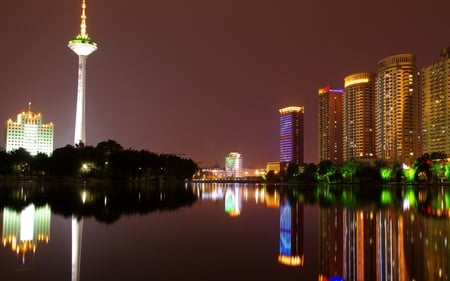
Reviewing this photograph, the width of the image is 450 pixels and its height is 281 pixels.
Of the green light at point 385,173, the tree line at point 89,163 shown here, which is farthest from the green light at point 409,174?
the tree line at point 89,163

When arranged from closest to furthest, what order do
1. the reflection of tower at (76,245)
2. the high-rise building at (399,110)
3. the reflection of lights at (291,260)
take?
the reflection of tower at (76,245) < the reflection of lights at (291,260) < the high-rise building at (399,110)

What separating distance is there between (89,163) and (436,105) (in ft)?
335

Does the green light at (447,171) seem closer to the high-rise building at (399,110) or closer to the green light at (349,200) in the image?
the high-rise building at (399,110)

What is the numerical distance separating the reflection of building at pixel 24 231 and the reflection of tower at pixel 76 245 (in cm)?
92

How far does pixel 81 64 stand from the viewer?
13888 cm

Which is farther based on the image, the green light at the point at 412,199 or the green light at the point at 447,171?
the green light at the point at 447,171

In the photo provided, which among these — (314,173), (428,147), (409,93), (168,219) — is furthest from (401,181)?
(168,219)

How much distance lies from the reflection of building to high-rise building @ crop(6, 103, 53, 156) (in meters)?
175

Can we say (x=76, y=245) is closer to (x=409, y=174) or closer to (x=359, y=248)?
(x=359, y=248)

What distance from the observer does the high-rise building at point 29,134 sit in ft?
616

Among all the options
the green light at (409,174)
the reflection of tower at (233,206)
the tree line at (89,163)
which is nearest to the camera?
the reflection of tower at (233,206)

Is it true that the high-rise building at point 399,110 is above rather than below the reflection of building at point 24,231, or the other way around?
above

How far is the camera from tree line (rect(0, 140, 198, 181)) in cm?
9944

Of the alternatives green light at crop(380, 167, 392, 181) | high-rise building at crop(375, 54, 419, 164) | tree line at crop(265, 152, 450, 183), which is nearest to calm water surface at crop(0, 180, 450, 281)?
tree line at crop(265, 152, 450, 183)
